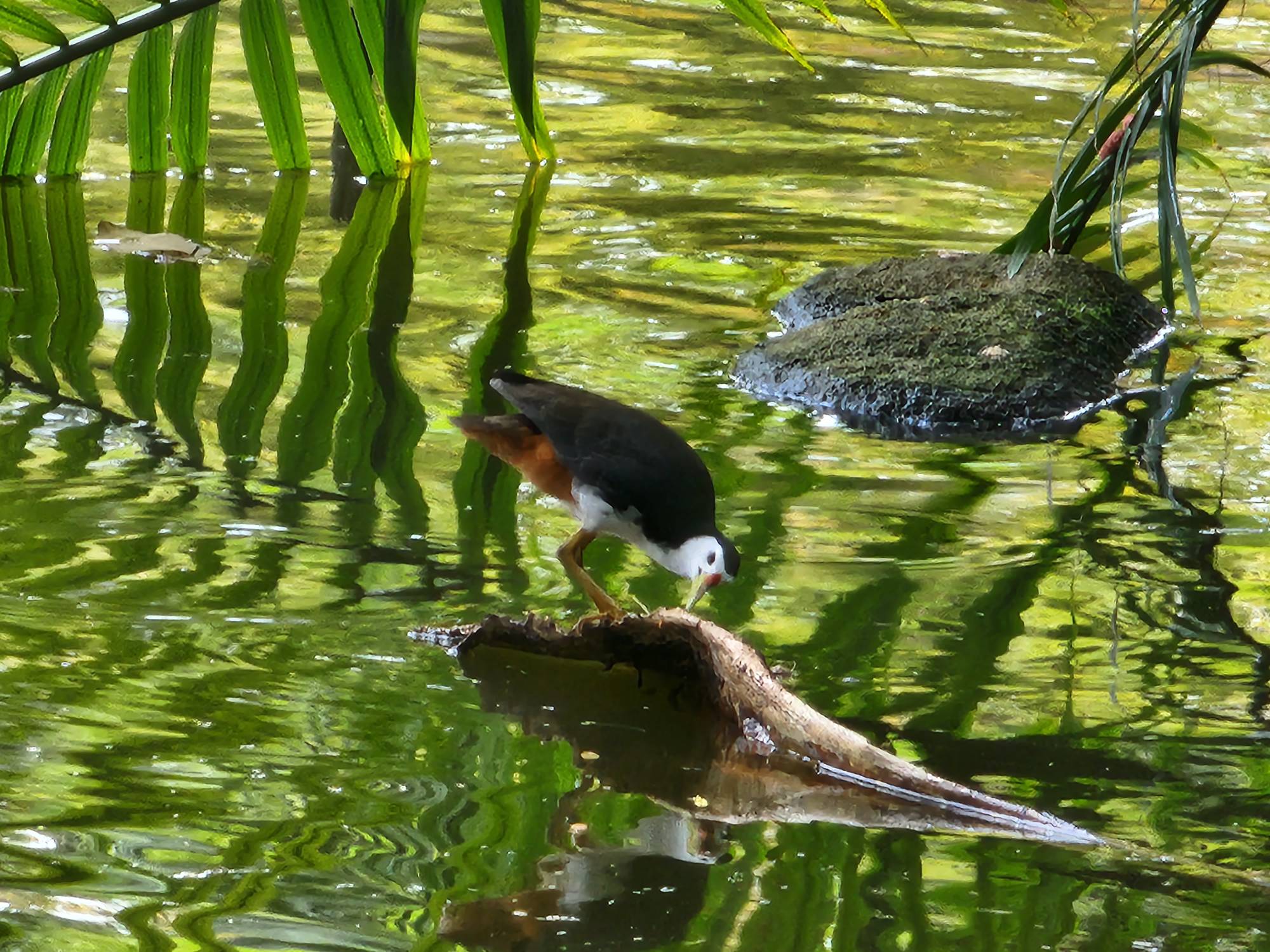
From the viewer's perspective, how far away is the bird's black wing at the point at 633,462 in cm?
386

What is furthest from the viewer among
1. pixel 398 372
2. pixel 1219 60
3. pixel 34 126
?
pixel 34 126

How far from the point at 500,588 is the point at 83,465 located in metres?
1.30

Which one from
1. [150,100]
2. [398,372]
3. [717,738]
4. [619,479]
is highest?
[150,100]

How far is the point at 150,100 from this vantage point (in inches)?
251

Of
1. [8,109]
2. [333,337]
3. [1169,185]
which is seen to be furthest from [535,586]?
[8,109]

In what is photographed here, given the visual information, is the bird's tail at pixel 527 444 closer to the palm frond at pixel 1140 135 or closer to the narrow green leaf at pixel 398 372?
the narrow green leaf at pixel 398 372

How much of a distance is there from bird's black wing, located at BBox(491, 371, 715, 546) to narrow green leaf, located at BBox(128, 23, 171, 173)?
2341 mm

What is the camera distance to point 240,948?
100 inches

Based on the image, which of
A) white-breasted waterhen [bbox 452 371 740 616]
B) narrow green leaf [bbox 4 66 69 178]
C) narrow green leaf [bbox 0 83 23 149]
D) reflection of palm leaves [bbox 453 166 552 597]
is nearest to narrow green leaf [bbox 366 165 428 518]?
reflection of palm leaves [bbox 453 166 552 597]

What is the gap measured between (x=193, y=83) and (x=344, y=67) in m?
0.55

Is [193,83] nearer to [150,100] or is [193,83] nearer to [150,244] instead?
[150,100]

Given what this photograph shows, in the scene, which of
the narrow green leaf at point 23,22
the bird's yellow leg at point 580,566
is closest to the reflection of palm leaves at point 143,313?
the narrow green leaf at point 23,22

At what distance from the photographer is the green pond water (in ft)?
9.19

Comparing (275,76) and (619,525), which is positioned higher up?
(275,76)
